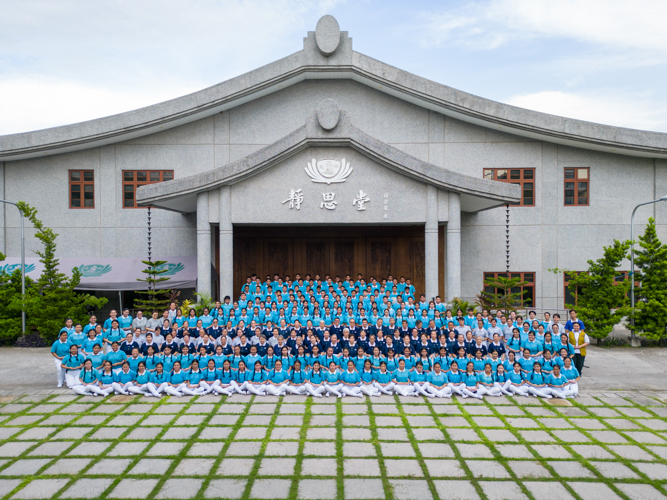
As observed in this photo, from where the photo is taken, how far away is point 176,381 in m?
10.5

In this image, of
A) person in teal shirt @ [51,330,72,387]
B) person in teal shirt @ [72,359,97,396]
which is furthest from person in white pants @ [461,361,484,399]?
person in teal shirt @ [51,330,72,387]

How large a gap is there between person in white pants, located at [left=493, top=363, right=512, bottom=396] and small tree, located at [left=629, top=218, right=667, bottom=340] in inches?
338

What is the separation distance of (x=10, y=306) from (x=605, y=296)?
20.8 meters

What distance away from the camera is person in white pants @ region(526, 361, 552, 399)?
1026cm

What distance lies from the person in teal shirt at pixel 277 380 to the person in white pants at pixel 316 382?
57cm

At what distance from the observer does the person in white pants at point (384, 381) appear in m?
10.5

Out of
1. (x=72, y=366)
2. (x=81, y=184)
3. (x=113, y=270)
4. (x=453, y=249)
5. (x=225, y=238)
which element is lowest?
(x=72, y=366)

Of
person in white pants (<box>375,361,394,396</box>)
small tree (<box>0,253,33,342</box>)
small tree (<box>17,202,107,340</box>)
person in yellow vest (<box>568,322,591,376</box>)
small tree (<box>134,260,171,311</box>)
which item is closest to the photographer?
person in white pants (<box>375,361,394,396</box>)

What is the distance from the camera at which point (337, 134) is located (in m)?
15.4

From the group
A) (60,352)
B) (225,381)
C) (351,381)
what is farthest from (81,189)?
(351,381)

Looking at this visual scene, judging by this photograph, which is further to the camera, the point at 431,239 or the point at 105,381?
the point at 431,239

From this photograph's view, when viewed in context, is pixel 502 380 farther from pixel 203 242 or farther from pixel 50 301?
pixel 50 301

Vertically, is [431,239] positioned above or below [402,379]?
above

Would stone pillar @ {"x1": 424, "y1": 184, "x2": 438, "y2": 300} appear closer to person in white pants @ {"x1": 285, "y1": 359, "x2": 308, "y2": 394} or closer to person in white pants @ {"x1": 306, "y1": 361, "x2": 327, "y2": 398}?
person in white pants @ {"x1": 306, "y1": 361, "x2": 327, "y2": 398}
